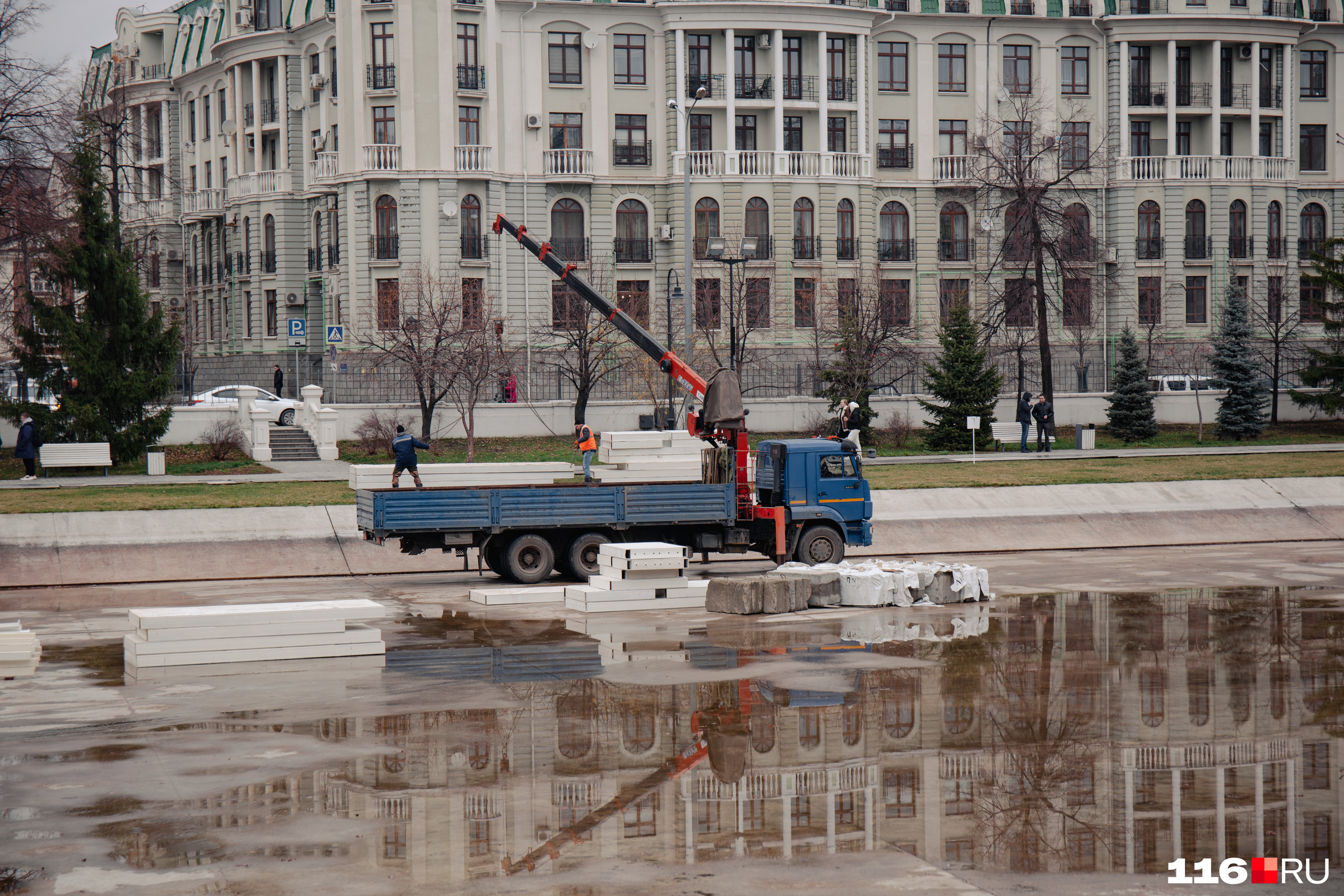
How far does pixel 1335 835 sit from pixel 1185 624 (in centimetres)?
920

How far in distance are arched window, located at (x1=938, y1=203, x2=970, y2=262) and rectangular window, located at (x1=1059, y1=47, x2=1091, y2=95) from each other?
725cm

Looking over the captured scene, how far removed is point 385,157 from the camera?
5794 centimetres

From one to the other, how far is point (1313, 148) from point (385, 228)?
4444 centimetres

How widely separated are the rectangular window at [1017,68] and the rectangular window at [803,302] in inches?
523

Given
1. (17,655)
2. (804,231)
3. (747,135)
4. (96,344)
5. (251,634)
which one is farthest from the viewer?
(747,135)

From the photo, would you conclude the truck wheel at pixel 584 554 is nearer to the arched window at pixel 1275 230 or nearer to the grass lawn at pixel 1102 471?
the grass lawn at pixel 1102 471

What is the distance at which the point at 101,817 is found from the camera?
9.67 meters

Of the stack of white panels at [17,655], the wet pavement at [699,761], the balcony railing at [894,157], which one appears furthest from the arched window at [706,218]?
the stack of white panels at [17,655]

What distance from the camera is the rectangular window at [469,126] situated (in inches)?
2302

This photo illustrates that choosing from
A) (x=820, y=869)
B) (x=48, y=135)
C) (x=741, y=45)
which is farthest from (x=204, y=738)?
(x=741, y=45)

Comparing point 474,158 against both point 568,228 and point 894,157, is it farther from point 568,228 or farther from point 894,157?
point 894,157

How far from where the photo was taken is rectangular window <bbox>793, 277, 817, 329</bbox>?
6062cm

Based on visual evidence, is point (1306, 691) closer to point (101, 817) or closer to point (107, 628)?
point (101, 817)

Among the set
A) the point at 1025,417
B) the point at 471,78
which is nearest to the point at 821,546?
the point at 1025,417
